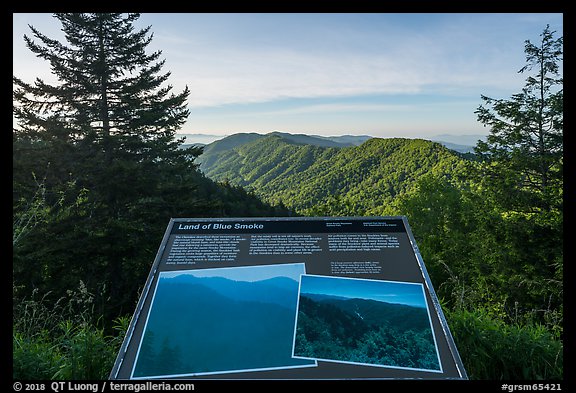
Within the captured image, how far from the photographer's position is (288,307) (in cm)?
266

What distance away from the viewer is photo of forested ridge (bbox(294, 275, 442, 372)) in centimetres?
239

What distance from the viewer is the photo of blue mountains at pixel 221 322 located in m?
2.36

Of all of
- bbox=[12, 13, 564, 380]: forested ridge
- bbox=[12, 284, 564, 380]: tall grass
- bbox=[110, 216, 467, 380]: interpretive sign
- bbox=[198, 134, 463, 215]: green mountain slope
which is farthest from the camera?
bbox=[198, 134, 463, 215]: green mountain slope

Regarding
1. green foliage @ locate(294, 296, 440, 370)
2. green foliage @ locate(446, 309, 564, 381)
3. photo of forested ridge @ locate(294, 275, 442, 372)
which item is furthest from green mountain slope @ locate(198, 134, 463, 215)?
green foliage @ locate(294, 296, 440, 370)

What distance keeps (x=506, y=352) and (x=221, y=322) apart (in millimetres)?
2387

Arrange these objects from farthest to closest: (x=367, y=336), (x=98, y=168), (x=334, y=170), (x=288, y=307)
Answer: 1. (x=334, y=170)
2. (x=98, y=168)
3. (x=288, y=307)
4. (x=367, y=336)

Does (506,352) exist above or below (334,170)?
→ below

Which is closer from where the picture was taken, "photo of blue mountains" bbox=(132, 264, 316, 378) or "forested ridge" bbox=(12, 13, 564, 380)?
"photo of blue mountains" bbox=(132, 264, 316, 378)

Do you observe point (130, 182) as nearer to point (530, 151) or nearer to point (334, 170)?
point (530, 151)

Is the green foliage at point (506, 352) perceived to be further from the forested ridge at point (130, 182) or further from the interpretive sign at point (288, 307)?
the forested ridge at point (130, 182)

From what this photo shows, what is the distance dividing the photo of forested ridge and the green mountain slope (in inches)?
961

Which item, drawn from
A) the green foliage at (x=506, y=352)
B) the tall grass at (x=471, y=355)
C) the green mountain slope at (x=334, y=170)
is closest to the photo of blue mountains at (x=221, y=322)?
the tall grass at (x=471, y=355)

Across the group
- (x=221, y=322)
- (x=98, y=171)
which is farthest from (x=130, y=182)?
(x=221, y=322)

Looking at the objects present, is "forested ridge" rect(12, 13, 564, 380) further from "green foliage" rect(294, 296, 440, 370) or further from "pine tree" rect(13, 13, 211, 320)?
"green foliage" rect(294, 296, 440, 370)
